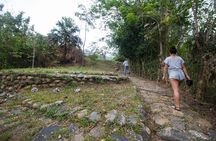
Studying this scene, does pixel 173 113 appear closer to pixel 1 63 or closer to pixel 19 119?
pixel 19 119

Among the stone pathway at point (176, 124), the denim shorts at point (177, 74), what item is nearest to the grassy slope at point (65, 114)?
the stone pathway at point (176, 124)

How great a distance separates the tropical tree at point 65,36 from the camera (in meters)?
24.0

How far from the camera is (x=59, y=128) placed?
469 cm

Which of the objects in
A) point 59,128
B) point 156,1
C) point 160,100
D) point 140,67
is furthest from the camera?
point 140,67

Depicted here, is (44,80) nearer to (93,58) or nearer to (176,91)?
(176,91)

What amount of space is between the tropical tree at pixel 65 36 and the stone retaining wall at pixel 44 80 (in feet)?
48.0

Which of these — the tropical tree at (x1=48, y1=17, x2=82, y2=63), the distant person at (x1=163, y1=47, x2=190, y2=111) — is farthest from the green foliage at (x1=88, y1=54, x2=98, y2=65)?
the distant person at (x1=163, y1=47, x2=190, y2=111)

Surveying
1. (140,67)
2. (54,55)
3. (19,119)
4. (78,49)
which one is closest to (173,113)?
(19,119)

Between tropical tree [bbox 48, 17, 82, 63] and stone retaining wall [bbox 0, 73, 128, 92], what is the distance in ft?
48.0

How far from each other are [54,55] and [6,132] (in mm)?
17494

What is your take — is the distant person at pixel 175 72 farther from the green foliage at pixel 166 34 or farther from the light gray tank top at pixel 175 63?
the green foliage at pixel 166 34

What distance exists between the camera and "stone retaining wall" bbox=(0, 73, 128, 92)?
28.8 feet

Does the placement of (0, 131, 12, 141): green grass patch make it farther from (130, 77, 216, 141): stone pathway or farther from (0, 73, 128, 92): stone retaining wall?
(0, 73, 128, 92): stone retaining wall

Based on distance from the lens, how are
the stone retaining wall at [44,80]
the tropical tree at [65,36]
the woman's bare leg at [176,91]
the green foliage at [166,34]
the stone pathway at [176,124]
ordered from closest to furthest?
the stone pathway at [176,124]
the woman's bare leg at [176,91]
the green foliage at [166,34]
the stone retaining wall at [44,80]
the tropical tree at [65,36]
